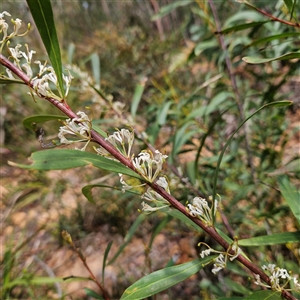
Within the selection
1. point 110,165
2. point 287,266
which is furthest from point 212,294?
point 110,165

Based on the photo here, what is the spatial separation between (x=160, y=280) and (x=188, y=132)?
27.2 inches

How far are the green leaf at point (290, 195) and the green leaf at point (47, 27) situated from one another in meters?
0.48

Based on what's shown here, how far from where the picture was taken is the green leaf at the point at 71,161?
50 cm

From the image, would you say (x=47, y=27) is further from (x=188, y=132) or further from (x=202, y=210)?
(x=188, y=132)

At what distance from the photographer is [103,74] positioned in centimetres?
345

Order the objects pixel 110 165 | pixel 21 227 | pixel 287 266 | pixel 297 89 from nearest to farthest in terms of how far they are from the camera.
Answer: pixel 110 165
pixel 287 266
pixel 297 89
pixel 21 227

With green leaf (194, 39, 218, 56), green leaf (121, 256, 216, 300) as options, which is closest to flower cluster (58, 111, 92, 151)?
green leaf (121, 256, 216, 300)

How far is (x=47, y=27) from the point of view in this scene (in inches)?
19.6

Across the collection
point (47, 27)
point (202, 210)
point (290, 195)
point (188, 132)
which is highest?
point (47, 27)

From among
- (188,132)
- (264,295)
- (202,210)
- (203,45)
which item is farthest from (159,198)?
(203,45)

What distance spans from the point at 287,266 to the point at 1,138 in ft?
9.59

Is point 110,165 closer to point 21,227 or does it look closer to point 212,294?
point 212,294

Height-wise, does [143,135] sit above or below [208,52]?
above

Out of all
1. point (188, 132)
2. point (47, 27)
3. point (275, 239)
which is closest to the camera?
point (47, 27)
